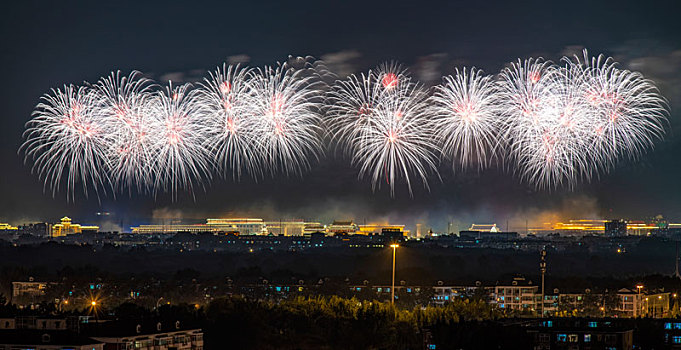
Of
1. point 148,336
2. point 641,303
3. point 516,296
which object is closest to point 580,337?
point 148,336

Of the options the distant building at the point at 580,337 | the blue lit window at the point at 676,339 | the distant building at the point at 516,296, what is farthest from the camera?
the distant building at the point at 516,296

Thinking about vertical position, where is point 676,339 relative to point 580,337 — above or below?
below

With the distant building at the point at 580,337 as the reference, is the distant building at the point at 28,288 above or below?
below

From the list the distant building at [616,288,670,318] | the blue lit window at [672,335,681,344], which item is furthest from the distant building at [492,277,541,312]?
the blue lit window at [672,335,681,344]

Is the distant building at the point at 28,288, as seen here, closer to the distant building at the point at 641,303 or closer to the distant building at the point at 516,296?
the distant building at the point at 516,296

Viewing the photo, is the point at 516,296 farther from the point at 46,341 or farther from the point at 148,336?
the point at 46,341

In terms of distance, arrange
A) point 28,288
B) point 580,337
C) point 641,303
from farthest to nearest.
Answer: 1. point 28,288
2. point 641,303
3. point 580,337

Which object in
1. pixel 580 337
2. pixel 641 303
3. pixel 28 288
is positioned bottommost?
pixel 28 288

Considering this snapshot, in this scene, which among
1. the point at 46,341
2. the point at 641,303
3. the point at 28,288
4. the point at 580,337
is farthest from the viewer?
the point at 28,288

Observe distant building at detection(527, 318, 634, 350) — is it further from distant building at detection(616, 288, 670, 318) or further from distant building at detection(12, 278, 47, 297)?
distant building at detection(12, 278, 47, 297)

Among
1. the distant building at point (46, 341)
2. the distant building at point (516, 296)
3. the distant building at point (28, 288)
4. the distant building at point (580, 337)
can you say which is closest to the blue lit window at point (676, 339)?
the distant building at point (580, 337)

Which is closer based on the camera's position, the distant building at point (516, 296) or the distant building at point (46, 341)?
the distant building at point (46, 341)

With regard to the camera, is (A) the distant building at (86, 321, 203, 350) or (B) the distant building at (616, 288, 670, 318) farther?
(B) the distant building at (616, 288, 670, 318)
